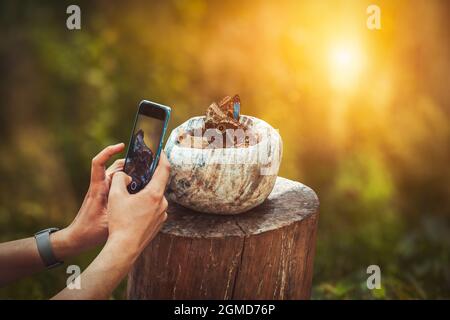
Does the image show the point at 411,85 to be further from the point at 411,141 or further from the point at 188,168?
the point at 188,168

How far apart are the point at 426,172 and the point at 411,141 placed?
327 mm

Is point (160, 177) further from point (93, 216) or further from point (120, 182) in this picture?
point (93, 216)

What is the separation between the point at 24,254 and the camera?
2344 millimetres

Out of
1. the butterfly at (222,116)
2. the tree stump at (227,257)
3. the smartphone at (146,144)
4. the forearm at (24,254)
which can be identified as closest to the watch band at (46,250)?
the forearm at (24,254)

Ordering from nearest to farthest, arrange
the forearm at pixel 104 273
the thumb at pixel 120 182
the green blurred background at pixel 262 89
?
the forearm at pixel 104 273, the thumb at pixel 120 182, the green blurred background at pixel 262 89

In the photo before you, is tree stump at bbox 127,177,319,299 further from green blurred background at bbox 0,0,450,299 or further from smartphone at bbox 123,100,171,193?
green blurred background at bbox 0,0,450,299

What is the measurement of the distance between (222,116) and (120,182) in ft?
1.93

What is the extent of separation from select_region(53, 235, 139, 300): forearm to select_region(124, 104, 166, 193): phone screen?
313mm

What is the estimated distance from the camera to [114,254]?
1964 millimetres

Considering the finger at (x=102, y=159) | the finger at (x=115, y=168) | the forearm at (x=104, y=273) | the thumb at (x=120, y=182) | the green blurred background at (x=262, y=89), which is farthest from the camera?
the green blurred background at (x=262, y=89)

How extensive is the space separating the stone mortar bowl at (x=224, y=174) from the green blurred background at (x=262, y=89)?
8.02 ft

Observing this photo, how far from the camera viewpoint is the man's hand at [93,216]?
2.26 m

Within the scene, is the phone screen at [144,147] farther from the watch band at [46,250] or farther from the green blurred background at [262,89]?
the green blurred background at [262,89]

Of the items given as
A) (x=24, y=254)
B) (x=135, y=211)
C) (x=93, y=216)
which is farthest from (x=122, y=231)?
Result: (x=24, y=254)
